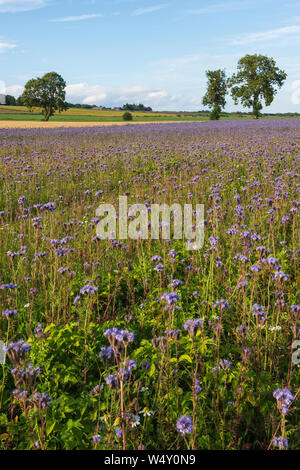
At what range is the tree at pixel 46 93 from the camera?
58.6 metres

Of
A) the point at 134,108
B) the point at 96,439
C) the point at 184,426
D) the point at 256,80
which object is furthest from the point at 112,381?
the point at 134,108

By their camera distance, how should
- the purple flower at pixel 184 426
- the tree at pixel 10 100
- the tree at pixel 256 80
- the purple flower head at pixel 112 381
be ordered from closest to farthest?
the purple flower at pixel 184 426 → the purple flower head at pixel 112 381 → the tree at pixel 256 80 → the tree at pixel 10 100

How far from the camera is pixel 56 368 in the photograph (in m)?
2.34

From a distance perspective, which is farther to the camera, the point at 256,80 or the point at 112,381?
the point at 256,80

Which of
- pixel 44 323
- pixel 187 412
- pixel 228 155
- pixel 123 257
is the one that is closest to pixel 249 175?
pixel 228 155

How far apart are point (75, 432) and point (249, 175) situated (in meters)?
6.81

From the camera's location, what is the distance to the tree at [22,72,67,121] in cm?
5862

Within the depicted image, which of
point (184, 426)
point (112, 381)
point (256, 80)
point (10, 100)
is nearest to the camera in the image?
point (184, 426)

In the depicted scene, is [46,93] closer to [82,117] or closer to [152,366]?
[82,117]

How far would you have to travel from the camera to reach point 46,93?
60.0 metres

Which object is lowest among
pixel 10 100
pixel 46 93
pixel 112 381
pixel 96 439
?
pixel 96 439

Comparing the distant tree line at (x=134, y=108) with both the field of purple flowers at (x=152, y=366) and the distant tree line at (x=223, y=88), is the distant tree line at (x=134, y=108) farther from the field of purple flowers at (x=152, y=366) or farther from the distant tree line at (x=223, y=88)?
the field of purple flowers at (x=152, y=366)

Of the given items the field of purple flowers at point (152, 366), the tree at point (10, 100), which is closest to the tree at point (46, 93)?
the tree at point (10, 100)
